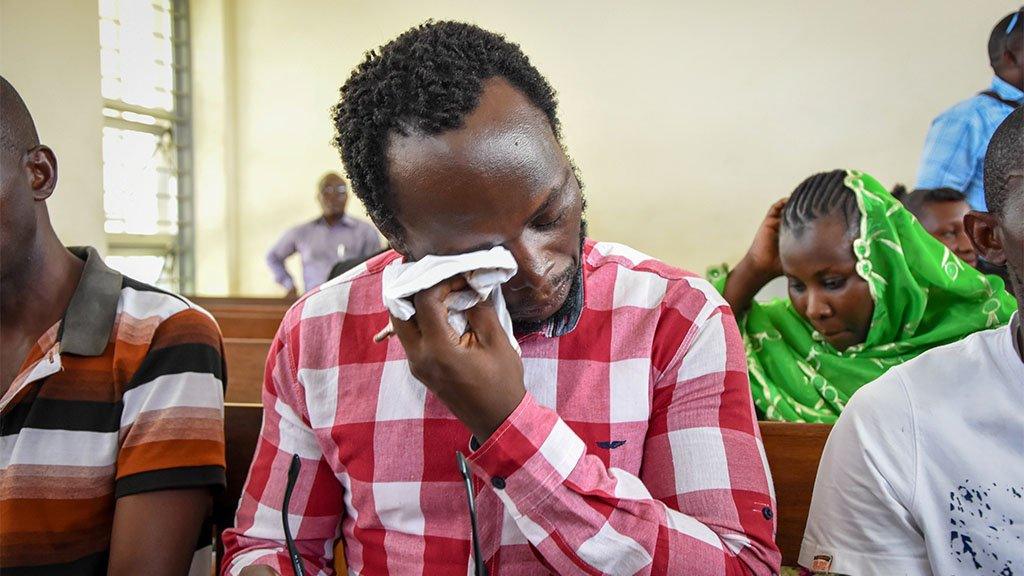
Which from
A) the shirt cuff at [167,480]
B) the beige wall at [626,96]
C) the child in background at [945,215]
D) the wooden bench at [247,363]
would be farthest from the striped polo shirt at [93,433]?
the beige wall at [626,96]

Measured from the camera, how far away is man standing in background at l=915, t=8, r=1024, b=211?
3.12m

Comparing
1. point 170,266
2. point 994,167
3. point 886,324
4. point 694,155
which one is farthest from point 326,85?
point 994,167

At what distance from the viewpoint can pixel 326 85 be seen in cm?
903

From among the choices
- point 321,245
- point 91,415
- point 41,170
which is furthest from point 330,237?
point 91,415

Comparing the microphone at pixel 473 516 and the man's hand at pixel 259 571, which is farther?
the man's hand at pixel 259 571

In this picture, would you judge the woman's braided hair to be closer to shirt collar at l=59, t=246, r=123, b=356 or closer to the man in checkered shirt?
the man in checkered shirt

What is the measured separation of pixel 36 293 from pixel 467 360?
86cm

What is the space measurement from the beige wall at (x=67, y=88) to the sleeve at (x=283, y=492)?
193 inches

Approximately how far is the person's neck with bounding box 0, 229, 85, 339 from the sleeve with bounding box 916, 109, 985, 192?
2.94 m

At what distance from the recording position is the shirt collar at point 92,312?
1.35 m

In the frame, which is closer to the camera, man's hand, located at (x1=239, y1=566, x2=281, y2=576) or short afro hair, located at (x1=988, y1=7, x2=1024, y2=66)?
man's hand, located at (x1=239, y1=566, x2=281, y2=576)

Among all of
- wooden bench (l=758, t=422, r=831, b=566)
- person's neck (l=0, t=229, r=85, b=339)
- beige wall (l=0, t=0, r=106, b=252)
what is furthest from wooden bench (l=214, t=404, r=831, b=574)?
beige wall (l=0, t=0, r=106, b=252)

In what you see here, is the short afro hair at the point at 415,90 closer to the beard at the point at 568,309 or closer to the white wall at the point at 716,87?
the beard at the point at 568,309

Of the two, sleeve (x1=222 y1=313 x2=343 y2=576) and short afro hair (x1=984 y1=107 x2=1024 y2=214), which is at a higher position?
short afro hair (x1=984 y1=107 x2=1024 y2=214)
